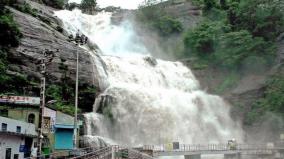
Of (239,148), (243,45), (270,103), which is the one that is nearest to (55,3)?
(243,45)

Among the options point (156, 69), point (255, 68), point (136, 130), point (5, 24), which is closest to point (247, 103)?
point (255, 68)

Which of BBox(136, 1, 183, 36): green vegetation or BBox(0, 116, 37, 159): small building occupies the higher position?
BBox(136, 1, 183, 36): green vegetation

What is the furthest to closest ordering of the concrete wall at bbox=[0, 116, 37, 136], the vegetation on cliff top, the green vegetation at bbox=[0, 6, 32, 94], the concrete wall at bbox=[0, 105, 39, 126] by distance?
1. the vegetation on cliff top
2. the green vegetation at bbox=[0, 6, 32, 94]
3. the concrete wall at bbox=[0, 105, 39, 126]
4. the concrete wall at bbox=[0, 116, 37, 136]

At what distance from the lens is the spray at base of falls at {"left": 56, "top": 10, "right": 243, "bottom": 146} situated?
43344mm

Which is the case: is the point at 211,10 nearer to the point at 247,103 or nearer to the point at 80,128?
the point at 247,103

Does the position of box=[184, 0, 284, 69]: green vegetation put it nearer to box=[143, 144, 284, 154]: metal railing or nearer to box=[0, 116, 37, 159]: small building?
box=[143, 144, 284, 154]: metal railing

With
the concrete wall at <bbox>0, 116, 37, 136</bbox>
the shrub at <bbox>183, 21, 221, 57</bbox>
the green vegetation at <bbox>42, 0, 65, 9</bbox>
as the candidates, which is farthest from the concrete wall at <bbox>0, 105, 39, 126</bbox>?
the green vegetation at <bbox>42, 0, 65, 9</bbox>

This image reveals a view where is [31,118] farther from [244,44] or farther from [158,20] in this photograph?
[158,20]

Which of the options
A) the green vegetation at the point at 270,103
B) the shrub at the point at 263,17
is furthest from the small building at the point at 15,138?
the shrub at the point at 263,17

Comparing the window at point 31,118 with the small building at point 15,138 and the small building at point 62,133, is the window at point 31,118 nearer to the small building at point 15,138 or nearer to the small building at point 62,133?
the small building at point 15,138

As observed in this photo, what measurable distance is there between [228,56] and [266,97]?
33.3 ft

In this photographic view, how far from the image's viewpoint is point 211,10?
72.6 metres

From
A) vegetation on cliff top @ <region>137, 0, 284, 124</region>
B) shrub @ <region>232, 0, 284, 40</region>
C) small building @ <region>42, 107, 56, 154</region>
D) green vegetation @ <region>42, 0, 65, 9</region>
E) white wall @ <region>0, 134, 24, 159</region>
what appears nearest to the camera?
white wall @ <region>0, 134, 24, 159</region>

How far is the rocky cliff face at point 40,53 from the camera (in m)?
41.4
